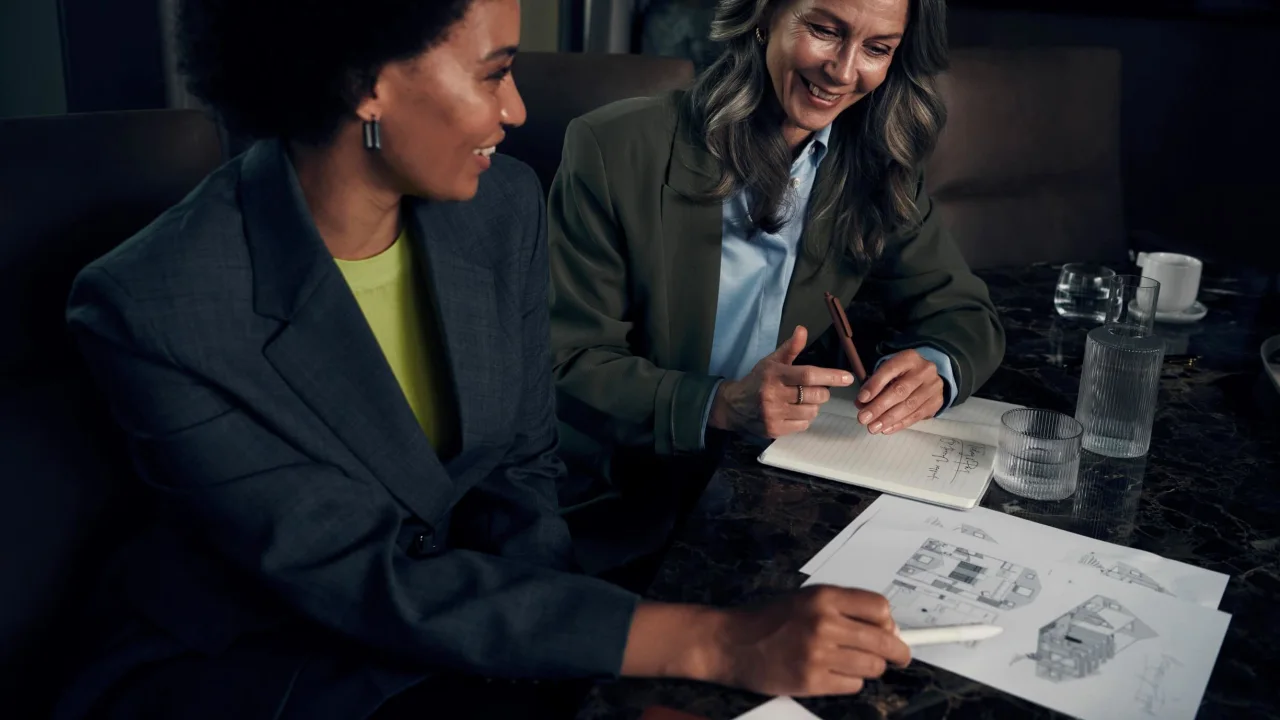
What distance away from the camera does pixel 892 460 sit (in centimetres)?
130

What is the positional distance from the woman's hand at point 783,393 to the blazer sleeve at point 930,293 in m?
0.33

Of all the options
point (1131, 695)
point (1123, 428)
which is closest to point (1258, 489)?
point (1123, 428)

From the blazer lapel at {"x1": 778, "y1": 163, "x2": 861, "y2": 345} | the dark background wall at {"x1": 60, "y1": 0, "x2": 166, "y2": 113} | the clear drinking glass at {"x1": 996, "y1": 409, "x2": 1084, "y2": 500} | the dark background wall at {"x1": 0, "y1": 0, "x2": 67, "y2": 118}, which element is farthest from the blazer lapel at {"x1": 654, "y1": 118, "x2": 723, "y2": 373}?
the dark background wall at {"x1": 0, "y1": 0, "x2": 67, "y2": 118}

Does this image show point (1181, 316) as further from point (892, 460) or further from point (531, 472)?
point (531, 472)

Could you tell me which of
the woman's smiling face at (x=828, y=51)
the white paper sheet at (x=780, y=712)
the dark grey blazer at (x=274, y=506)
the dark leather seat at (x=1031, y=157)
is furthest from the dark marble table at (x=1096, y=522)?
the dark leather seat at (x=1031, y=157)

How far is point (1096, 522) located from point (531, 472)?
26.8 inches

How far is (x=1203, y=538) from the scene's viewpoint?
1.17 meters

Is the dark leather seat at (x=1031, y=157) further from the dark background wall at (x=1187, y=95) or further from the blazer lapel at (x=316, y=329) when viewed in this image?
the blazer lapel at (x=316, y=329)

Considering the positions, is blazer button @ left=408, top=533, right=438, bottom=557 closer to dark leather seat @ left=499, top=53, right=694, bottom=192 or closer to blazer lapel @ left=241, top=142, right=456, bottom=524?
blazer lapel @ left=241, top=142, right=456, bottom=524

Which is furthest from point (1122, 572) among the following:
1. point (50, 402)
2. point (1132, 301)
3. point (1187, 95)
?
point (1187, 95)

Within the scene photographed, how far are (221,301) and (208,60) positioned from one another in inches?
10.8

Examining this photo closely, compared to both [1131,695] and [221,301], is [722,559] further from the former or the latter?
[221,301]

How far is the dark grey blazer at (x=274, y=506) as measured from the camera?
1018mm

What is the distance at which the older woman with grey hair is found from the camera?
1546 millimetres
